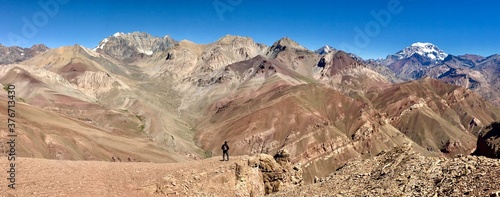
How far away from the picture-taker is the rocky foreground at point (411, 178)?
19.6m

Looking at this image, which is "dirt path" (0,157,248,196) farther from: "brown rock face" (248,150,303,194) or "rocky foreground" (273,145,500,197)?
"rocky foreground" (273,145,500,197)

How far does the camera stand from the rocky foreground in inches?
772

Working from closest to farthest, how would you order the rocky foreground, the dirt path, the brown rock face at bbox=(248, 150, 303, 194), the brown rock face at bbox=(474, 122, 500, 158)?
1. the rocky foreground
2. the dirt path
3. the brown rock face at bbox=(248, 150, 303, 194)
4. the brown rock face at bbox=(474, 122, 500, 158)

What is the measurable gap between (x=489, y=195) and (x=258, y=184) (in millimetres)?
25507

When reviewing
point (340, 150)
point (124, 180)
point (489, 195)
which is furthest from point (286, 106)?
point (489, 195)

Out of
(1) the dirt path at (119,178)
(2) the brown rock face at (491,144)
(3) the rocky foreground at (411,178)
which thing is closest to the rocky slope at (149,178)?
(1) the dirt path at (119,178)

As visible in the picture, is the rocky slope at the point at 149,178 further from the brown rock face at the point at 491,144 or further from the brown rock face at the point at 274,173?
the brown rock face at the point at 491,144

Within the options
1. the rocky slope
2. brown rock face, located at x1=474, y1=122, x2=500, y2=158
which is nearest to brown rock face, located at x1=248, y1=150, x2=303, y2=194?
the rocky slope

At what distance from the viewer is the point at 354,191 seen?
25.2m

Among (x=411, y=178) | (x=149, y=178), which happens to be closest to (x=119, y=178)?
(x=149, y=178)

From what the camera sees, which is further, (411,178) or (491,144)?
(491,144)

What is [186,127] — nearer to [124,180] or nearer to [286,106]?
[286,106]

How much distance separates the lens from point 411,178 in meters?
23.5

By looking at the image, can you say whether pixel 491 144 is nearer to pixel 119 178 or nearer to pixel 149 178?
pixel 149 178
